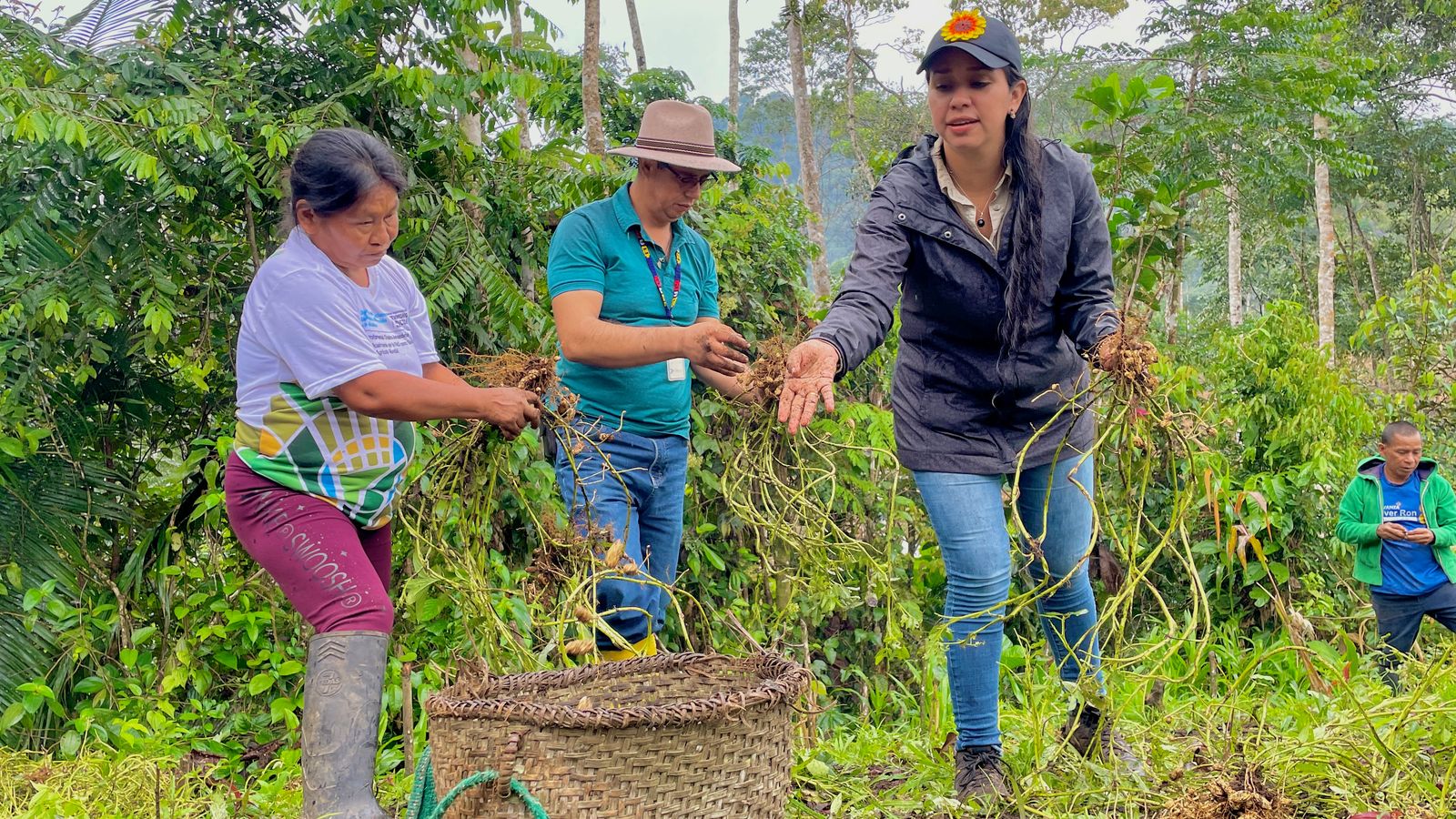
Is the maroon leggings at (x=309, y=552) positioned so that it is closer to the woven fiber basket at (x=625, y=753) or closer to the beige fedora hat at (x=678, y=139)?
the woven fiber basket at (x=625, y=753)

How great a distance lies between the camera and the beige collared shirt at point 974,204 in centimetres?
239

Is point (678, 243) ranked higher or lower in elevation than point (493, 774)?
higher

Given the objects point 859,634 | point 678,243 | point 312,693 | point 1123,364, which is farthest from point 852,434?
point 312,693

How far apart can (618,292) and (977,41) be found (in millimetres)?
1054

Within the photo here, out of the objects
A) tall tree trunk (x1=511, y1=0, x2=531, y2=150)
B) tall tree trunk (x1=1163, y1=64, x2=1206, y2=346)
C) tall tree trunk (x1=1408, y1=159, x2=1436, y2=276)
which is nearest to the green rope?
tall tree trunk (x1=511, y1=0, x2=531, y2=150)

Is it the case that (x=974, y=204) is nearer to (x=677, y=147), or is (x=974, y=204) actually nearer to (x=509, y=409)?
(x=677, y=147)

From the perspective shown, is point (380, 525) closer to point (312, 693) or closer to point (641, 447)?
point (312, 693)

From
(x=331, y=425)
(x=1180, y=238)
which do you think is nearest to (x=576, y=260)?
(x=331, y=425)

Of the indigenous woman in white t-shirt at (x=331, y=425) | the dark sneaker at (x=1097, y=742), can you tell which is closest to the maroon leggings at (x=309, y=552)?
the indigenous woman in white t-shirt at (x=331, y=425)

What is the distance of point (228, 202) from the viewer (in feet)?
11.9

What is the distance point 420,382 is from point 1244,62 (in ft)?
35.8

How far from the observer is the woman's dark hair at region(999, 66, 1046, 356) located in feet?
7.73

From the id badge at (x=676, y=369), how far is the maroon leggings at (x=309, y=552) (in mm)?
941

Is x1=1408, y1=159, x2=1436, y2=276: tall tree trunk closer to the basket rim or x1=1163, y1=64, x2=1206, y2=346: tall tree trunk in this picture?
x1=1163, y1=64, x2=1206, y2=346: tall tree trunk
